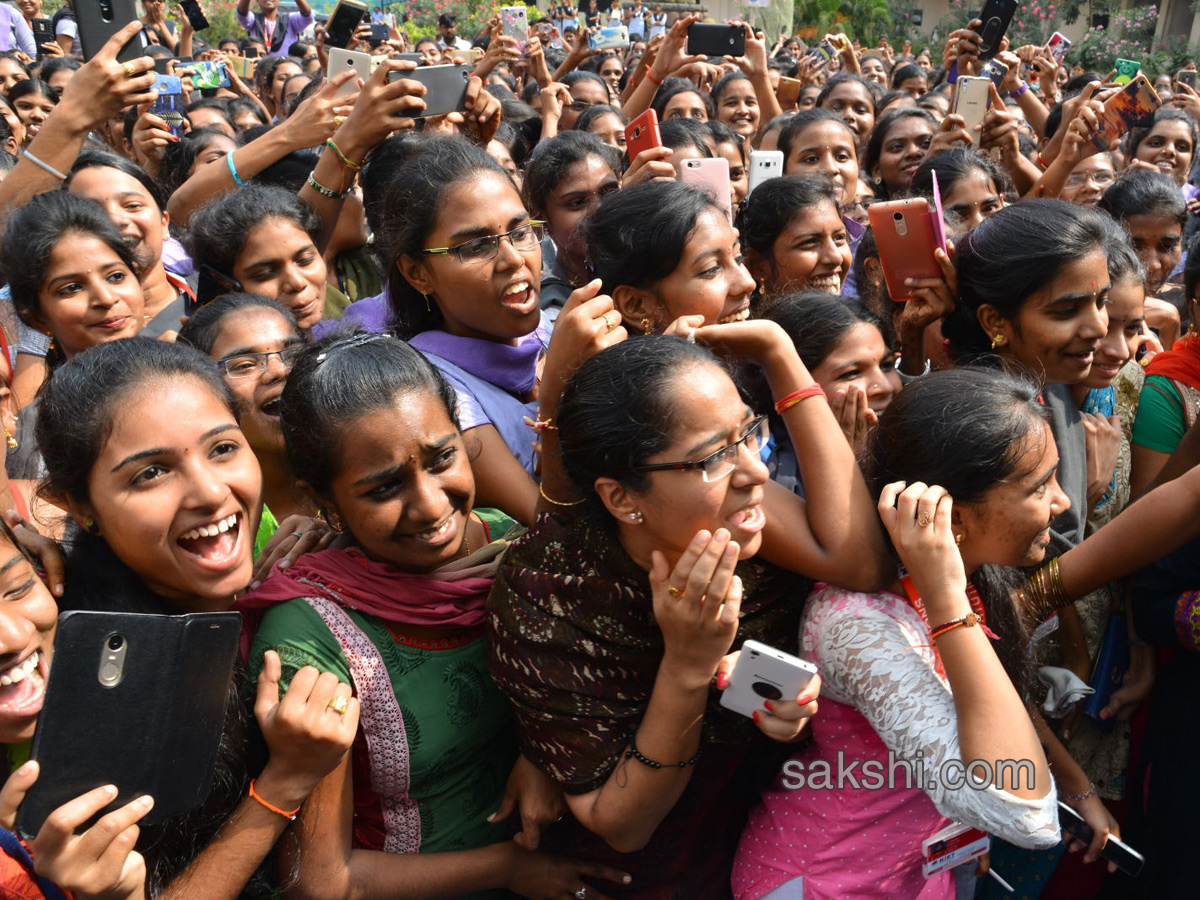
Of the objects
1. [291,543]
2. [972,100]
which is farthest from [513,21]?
[291,543]

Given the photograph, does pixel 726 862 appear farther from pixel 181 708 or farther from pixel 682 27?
pixel 682 27

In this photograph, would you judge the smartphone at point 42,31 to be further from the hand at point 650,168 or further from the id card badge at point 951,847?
the id card badge at point 951,847

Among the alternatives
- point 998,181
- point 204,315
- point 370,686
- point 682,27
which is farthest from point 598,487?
point 682,27

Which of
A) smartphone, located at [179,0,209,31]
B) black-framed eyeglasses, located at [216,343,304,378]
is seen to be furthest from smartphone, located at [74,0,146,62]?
smartphone, located at [179,0,209,31]

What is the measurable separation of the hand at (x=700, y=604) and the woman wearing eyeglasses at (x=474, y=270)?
79cm

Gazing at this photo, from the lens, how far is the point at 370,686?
159 centimetres

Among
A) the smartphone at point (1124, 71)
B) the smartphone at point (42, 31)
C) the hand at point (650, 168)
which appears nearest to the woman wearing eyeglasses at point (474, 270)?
the hand at point (650, 168)

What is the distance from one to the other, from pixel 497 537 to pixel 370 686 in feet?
1.66

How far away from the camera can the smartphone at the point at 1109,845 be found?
6.53ft

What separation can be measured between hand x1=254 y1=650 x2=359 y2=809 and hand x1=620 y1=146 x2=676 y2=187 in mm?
1724

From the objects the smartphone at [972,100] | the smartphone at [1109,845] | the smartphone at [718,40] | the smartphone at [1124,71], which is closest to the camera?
the smartphone at [1109,845]

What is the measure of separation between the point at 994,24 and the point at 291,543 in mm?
4875

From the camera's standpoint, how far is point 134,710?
1202mm

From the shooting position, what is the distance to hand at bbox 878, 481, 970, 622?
1.48 meters
